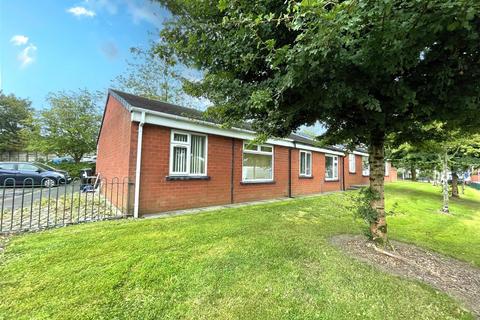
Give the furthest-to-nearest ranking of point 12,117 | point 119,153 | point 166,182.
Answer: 1. point 12,117
2. point 119,153
3. point 166,182

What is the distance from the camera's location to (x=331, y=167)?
52.0 feet

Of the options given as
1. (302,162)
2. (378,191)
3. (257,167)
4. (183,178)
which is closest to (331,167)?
(302,162)

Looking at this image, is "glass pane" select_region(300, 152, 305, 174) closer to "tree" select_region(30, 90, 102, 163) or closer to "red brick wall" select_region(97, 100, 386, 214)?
"red brick wall" select_region(97, 100, 386, 214)

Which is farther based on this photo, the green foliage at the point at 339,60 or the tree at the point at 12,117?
the tree at the point at 12,117

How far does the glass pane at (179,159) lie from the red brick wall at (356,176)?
1292cm

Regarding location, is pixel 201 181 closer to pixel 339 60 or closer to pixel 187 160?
pixel 187 160

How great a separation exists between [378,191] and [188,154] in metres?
5.72

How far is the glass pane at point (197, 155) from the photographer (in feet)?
26.6

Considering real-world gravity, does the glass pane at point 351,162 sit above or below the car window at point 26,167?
above

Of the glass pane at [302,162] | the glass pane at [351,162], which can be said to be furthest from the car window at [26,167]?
the glass pane at [351,162]

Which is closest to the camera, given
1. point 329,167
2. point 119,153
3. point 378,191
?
point 378,191

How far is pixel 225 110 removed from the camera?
4.00 metres

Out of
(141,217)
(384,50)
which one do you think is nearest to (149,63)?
(141,217)

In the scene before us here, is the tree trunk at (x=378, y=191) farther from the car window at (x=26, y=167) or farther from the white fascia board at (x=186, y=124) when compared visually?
the car window at (x=26, y=167)
